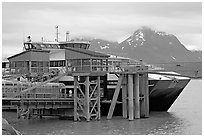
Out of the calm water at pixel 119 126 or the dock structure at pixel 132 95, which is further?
the dock structure at pixel 132 95

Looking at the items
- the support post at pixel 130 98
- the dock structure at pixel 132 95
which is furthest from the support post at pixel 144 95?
the support post at pixel 130 98

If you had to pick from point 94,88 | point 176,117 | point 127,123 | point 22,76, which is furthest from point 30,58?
point 176,117

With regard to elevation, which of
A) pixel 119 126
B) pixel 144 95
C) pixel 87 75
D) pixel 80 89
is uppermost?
pixel 87 75

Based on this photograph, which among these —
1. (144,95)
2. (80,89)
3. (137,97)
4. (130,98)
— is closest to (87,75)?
(80,89)

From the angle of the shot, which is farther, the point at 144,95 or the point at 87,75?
the point at 144,95

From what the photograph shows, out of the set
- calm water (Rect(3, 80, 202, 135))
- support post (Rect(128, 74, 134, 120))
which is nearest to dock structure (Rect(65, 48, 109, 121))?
calm water (Rect(3, 80, 202, 135))

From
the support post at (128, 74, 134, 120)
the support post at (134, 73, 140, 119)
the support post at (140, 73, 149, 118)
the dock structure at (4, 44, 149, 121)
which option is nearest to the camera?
the dock structure at (4, 44, 149, 121)

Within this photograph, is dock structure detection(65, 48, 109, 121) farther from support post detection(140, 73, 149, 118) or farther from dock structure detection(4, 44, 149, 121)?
support post detection(140, 73, 149, 118)

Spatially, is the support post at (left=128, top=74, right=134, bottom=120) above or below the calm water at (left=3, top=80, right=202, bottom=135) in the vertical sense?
above

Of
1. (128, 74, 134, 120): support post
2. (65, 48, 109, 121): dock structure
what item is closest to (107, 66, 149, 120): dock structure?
(128, 74, 134, 120): support post

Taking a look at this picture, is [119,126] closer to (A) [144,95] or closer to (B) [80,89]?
(B) [80,89]

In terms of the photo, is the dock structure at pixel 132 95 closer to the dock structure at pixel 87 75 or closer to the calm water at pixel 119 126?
the calm water at pixel 119 126

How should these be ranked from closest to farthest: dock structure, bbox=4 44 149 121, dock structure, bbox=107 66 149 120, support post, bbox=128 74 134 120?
dock structure, bbox=4 44 149 121 < support post, bbox=128 74 134 120 < dock structure, bbox=107 66 149 120

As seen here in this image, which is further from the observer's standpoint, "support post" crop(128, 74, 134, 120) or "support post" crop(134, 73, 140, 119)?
"support post" crop(134, 73, 140, 119)
